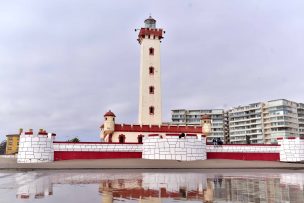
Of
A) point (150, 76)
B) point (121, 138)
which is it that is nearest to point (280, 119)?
point (150, 76)

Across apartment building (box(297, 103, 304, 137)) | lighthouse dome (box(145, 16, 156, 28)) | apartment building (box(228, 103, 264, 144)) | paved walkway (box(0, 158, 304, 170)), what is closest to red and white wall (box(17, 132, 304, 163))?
paved walkway (box(0, 158, 304, 170))

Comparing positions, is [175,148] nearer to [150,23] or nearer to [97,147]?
[97,147]

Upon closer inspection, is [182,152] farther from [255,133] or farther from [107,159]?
[255,133]

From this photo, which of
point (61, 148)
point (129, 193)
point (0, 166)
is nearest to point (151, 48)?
point (61, 148)

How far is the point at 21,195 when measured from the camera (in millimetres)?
8086

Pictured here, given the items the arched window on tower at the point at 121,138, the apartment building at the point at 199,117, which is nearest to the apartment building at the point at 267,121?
the apartment building at the point at 199,117

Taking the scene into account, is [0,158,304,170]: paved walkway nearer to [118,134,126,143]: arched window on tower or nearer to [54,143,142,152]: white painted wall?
[54,143,142,152]: white painted wall

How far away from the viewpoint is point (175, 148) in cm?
2633

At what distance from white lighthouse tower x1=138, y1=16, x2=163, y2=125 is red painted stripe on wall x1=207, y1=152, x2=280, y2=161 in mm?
9437

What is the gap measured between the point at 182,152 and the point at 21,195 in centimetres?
1943

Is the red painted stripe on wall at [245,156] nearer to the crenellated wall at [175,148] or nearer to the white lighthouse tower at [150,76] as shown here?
the crenellated wall at [175,148]

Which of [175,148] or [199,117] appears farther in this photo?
[199,117]

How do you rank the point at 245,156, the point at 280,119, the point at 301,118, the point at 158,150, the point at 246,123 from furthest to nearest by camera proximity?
the point at 246,123
the point at 301,118
the point at 280,119
the point at 245,156
the point at 158,150

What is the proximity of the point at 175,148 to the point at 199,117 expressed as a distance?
312ft
